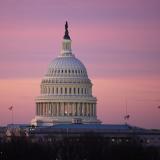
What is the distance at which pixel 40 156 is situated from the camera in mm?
199625

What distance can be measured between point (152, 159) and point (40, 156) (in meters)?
10.7

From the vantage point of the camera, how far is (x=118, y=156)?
19975 centimetres

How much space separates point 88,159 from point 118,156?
9.46ft

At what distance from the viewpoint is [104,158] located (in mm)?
199875

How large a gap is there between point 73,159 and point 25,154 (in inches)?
182

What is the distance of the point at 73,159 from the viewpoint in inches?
7854

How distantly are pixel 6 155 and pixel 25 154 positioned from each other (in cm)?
294

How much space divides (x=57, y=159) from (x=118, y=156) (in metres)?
5.86

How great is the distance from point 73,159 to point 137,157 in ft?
21.0

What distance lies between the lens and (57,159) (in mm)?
199250

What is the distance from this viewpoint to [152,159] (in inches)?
7869

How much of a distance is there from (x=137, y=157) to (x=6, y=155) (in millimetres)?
12387

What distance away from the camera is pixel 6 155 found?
7761 inches

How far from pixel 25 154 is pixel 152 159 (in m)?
12.2
